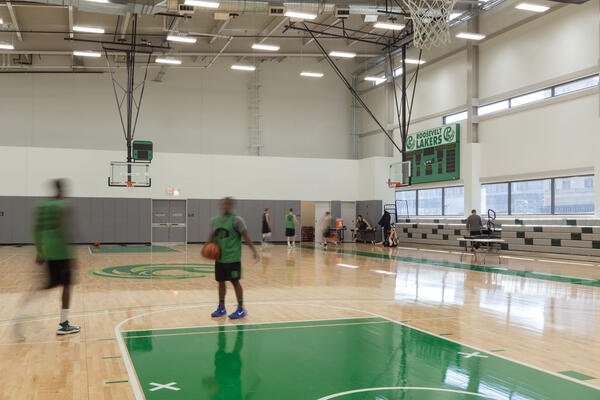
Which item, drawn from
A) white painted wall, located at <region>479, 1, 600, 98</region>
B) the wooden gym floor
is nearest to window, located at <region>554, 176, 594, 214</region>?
white painted wall, located at <region>479, 1, 600, 98</region>

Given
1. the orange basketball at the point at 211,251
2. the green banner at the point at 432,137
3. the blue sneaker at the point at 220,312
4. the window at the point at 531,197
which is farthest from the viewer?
the green banner at the point at 432,137

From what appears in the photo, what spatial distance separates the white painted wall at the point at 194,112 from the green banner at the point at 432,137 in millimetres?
5250

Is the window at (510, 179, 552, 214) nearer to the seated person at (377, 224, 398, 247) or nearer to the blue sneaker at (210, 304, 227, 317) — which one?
the seated person at (377, 224, 398, 247)

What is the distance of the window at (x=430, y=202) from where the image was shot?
78.5ft

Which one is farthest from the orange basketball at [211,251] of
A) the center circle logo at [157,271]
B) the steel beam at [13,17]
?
the steel beam at [13,17]

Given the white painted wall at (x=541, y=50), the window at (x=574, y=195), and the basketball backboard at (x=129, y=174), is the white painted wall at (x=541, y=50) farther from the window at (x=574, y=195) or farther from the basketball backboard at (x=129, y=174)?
the basketball backboard at (x=129, y=174)

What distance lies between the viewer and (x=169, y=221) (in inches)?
989

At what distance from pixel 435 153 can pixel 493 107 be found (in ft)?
11.3

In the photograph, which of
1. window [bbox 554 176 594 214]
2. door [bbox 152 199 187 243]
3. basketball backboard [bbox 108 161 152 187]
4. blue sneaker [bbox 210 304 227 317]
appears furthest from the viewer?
door [bbox 152 199 187 243]

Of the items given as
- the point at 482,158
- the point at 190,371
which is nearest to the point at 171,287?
the point at 190,371

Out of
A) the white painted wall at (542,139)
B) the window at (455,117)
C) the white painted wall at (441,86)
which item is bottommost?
the white painted wall at (542,139)

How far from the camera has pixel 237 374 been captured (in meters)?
4.68

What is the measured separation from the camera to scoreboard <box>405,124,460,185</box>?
22109 mm

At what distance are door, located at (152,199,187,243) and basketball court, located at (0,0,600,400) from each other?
0.10m
